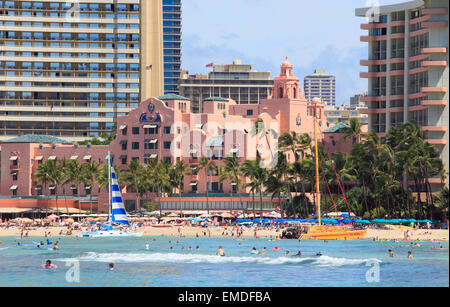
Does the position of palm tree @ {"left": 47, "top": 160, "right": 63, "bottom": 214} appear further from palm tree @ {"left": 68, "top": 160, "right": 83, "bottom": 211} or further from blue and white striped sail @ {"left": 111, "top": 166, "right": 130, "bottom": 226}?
blue and white striped sail @ {"left": 111, "top": 166, "right": 130, "bottom": 226}

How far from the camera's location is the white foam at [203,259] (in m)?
91.4

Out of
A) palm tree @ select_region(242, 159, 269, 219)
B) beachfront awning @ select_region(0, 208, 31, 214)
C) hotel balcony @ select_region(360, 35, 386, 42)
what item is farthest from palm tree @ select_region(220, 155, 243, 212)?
beachfront awning @ select_region(0, 208, 31, 214)

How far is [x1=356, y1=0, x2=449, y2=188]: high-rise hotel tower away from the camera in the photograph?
145375mm

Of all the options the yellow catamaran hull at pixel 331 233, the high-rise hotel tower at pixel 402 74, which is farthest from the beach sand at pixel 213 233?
the high-rise hotel tower at pixel 402 74

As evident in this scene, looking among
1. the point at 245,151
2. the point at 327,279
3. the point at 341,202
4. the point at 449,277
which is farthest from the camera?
the point at 245,151

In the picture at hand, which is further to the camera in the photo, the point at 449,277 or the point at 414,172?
the point at 414,172

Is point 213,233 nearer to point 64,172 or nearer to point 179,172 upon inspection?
point 179,172

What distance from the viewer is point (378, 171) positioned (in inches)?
5408

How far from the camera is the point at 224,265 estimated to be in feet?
296

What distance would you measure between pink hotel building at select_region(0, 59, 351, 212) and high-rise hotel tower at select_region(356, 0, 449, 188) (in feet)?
86.2

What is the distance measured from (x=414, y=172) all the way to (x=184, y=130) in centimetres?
7128
